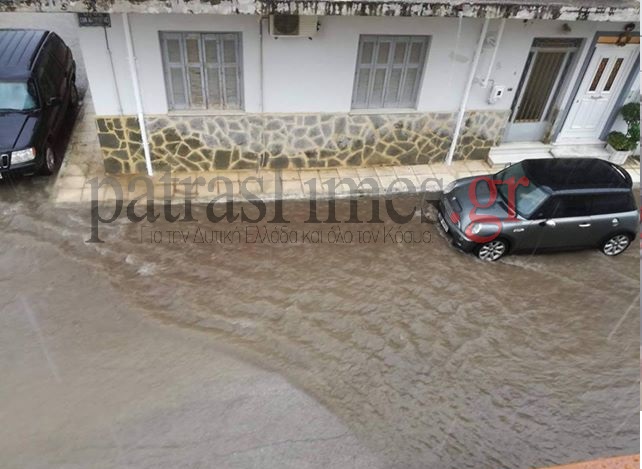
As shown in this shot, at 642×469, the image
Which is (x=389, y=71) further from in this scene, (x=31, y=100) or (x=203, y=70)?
(x=31, y=100)

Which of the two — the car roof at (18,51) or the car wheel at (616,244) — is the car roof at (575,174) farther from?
the car roof at (18,51)

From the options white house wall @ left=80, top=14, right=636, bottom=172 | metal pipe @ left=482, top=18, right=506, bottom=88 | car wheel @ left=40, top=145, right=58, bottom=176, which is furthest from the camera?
car wheel @ left=40, top=145, right=58, bottom=176

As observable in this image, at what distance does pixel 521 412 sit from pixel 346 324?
2.69 meters

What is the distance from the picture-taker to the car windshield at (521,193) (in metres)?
8.84

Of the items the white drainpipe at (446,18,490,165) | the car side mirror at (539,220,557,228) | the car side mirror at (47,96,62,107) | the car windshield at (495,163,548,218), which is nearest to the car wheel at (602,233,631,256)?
the car side mirror at (539,220,557,228)

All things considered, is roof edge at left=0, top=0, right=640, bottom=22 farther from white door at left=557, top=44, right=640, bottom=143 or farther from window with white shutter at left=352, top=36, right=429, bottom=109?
white door at left=557, top=44, right=640, bottom=143

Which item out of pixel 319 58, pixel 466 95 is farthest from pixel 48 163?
pixel 466 95

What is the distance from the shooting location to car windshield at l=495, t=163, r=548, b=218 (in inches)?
348

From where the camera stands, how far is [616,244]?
9.47 metres

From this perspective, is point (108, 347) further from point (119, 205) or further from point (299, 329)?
point (119, 205)

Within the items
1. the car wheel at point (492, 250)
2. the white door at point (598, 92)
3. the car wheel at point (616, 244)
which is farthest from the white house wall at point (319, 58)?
the car wheel at point (616, 244)

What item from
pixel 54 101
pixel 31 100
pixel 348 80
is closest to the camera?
pixel 348 80

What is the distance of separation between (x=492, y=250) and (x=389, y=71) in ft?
13.3

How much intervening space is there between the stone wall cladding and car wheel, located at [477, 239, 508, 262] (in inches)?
125
